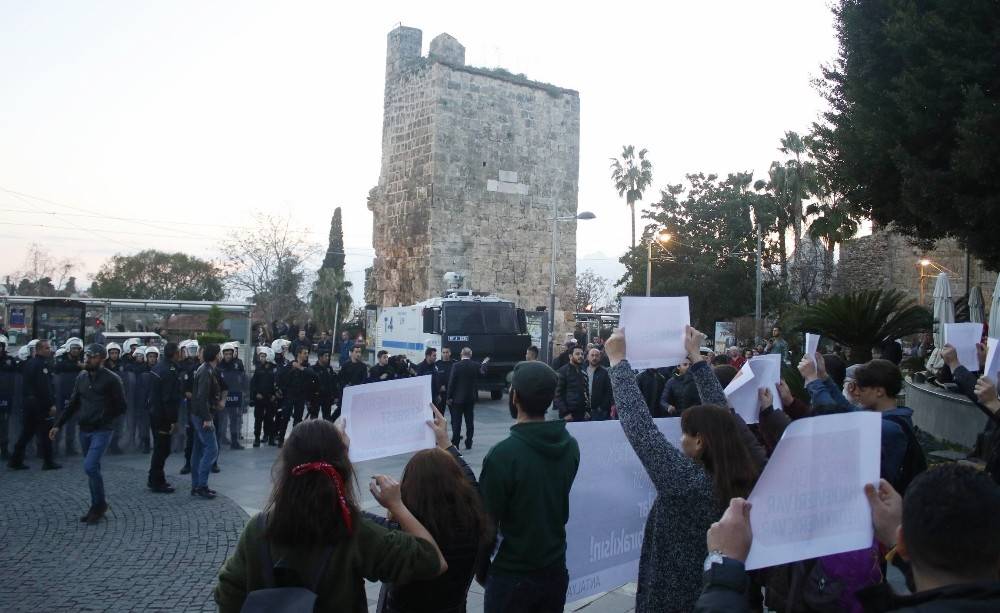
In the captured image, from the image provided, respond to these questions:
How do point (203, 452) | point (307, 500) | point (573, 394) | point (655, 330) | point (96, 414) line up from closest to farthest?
1. point (307, 500)
2. point (655, 330)
3. point (96, 414)
4. point (203, 452)
5. point (573, 394)

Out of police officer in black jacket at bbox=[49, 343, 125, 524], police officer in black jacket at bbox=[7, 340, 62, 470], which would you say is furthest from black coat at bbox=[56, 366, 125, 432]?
police officer in black jacket at bbox=[7, 340, 62, 470]

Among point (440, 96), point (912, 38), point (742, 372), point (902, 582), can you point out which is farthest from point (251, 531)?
point (440, 96)

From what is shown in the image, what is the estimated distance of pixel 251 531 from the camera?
2.49 m

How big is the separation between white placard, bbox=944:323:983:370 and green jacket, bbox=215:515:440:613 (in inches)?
193

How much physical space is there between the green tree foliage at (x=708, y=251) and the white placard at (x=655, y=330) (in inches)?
1606

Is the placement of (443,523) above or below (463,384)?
above

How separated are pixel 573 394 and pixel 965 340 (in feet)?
18.4

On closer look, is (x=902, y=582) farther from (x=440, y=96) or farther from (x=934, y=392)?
(x=440, y=96)

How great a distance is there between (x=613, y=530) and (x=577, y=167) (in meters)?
29.8

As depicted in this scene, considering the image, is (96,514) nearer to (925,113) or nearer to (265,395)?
(265,395)

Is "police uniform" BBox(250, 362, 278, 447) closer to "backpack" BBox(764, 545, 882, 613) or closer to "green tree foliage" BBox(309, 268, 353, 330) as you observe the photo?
"backpack" BBox(764, 545, 882, 613)

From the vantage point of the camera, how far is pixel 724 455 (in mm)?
2893

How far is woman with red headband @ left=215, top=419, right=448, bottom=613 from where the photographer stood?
2.42 metres

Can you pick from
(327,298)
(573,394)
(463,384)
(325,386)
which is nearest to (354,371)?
(325,386)
